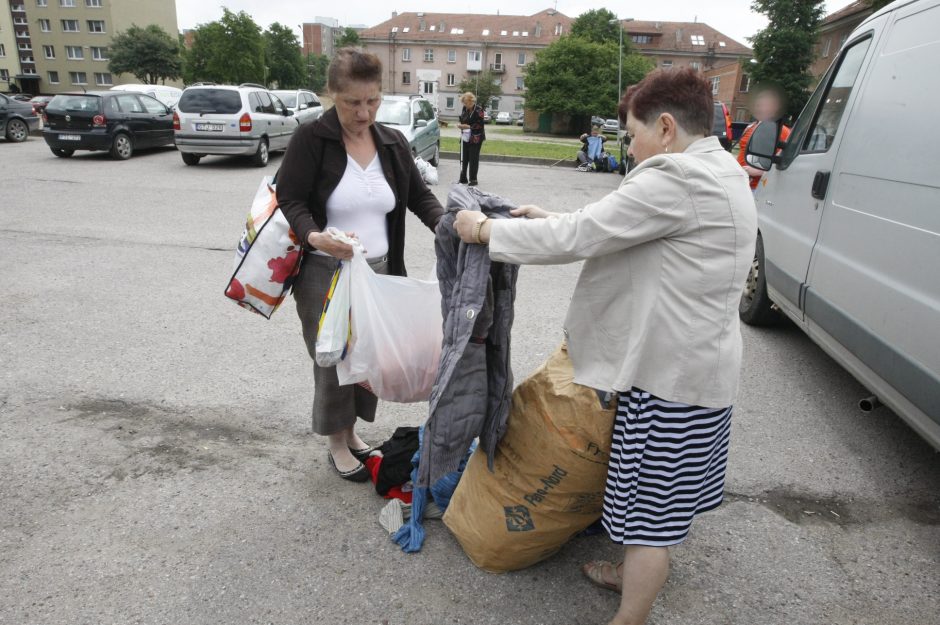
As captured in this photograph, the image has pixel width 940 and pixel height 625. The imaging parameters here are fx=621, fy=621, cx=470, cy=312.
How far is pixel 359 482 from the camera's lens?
282cm

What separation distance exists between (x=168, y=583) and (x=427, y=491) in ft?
3.28

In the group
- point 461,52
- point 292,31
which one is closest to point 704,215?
point 292,31

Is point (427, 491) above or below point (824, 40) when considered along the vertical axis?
below

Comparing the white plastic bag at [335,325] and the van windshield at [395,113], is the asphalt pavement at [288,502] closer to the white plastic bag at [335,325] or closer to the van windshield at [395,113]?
the white plastic bag at [335,325]

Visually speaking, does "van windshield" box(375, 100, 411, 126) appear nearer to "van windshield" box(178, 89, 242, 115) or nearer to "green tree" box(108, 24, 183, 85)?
"van windshield" box(178, 89, 242, 115)

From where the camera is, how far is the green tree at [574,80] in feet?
144

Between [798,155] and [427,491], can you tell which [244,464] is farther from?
[798,155]

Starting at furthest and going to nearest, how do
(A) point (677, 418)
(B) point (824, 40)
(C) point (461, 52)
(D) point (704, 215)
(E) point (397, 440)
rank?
(C) point (461, 52)
(B) point (824, 40)
(E) point (397, 440)
(A) point (677, 418)
(D) point (704, 215)

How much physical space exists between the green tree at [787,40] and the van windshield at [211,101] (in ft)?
138

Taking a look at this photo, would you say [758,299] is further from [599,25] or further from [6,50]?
[6,50]

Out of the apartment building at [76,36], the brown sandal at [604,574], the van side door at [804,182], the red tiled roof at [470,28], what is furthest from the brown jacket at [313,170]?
the red tiled roof at [470,28]

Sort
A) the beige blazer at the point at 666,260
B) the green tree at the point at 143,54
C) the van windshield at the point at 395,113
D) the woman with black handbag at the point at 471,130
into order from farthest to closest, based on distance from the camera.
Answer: the green tree at the point at 143,54, the van windshield at the point at 395,113, the woman with black handbag at the point at 471,130, the beige blazer at the point at 666,260

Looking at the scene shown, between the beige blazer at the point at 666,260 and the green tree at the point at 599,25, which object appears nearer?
the beige blazer at the point at 666,260

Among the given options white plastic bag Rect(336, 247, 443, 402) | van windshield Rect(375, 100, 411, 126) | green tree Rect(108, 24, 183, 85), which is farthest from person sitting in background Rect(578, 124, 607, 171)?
green tree Rect(108, 24, 183, 85)
